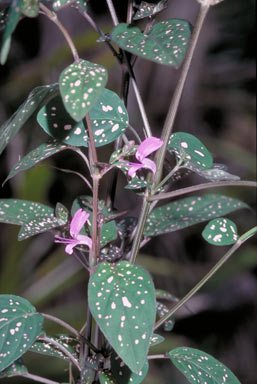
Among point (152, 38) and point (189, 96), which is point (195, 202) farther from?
point (189, 96)

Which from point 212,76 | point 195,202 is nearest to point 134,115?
point 212,76

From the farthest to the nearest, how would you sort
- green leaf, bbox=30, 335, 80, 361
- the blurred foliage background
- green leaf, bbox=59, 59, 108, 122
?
1. the blurred foliage background
2. green leaf, bbox=30, 335, 80, 361
3. green leaf, bbox=59, 59, 108, 122

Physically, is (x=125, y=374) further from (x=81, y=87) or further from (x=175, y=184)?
(x=175, y=184)

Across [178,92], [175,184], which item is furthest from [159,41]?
[175,184]

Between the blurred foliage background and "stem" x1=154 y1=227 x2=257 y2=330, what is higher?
"stem" x1=154 y1=227 x2=257 y2=330

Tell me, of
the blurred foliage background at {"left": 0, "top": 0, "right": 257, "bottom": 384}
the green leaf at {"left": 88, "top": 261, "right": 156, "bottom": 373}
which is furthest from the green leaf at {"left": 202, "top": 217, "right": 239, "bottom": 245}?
the blurred foliage background at {"left": 0, "top": 0, "right": 257, "bottom": 384}

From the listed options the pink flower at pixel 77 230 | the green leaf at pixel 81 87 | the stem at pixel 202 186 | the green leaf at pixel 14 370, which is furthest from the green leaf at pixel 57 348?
the green leaf at pixel 81 87

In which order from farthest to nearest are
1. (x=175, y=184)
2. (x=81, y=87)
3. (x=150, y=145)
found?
(x=175, y=184), (x=150, y=145), (x=81, y=87)

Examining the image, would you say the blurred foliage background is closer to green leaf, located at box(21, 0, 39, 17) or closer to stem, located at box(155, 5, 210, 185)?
stem, located at box(155, 5, 210, 185)
